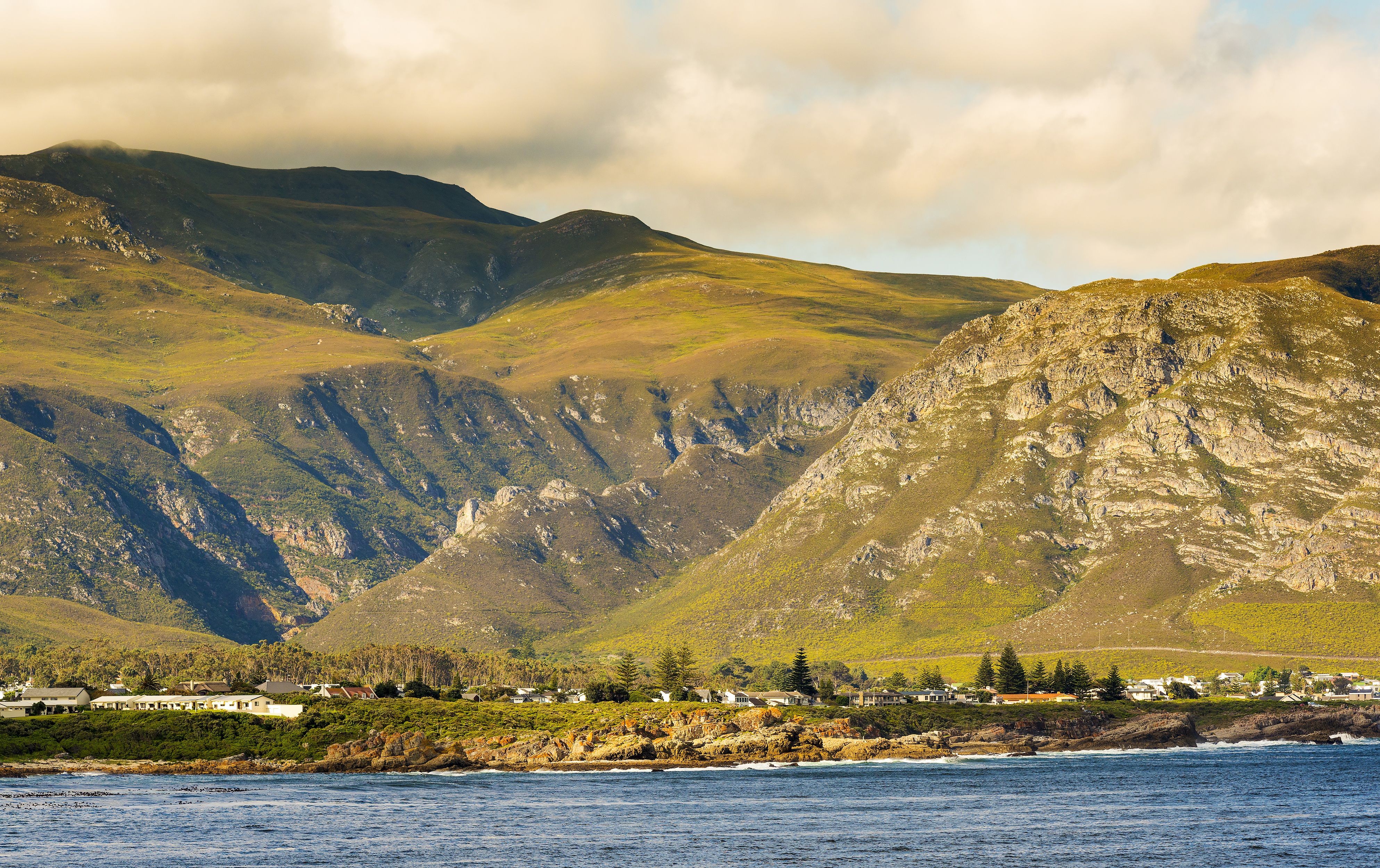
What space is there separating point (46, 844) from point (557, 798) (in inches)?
2070

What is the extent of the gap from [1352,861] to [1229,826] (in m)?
20.9

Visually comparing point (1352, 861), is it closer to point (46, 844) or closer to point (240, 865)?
point (240, 865)

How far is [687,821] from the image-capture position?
140500 millimetres

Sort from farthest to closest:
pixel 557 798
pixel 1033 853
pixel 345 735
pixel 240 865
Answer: pixel 345 735
pixel 557 798
pixel 1033 853
pixel 240 865

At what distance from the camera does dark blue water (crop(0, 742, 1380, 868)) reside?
11938 cm

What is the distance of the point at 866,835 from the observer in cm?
13125

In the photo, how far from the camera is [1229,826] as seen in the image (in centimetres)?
13838

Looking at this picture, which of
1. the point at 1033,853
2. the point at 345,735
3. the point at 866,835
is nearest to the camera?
the point at 1033,853

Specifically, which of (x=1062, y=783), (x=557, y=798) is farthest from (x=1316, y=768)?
(x=557, y=798)

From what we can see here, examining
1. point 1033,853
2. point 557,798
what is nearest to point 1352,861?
point 1033,853

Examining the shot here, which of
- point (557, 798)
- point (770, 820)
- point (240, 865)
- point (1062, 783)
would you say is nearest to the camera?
point (240, 865)

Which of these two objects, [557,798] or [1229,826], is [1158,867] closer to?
[1229,826]

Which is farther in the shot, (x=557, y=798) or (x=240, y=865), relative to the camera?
(x=557, y=798)

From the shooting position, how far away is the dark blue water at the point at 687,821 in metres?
119
